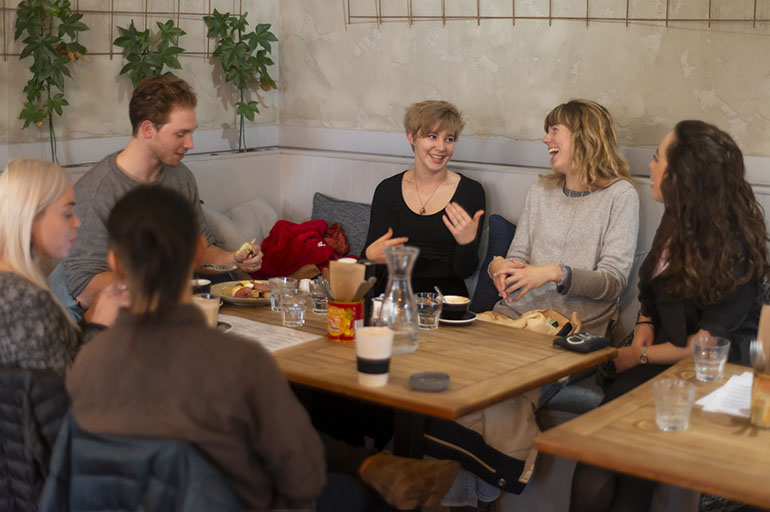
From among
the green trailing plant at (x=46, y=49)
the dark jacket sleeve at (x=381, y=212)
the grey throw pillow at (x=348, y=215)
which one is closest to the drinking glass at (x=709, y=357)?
the dark jacket sleeve at (x=381, y=212)

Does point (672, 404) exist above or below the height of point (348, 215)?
below

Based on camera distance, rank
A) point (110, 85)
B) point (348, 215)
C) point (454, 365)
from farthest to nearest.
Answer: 1. point (348, 215)
2. point (110, 85)
3. point (454, 365)

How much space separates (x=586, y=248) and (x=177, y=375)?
A: 214 cm

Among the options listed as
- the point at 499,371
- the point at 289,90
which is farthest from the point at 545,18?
the point at 499,371

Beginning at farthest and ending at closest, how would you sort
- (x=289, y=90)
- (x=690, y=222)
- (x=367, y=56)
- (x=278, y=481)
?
1. (x=289, y=90)
2. (x=367, y=56)
3. (x=690, y=222)
4. (x=278, y=481)

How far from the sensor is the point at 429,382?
6.98 feet

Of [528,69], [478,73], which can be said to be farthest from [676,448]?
[478,73]

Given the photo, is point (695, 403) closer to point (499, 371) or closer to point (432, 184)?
point (499, 371)

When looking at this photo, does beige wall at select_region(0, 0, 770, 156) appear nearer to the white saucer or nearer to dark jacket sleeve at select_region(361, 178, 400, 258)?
dark jacket sleeve at select_region(361, 178, 400, 258)

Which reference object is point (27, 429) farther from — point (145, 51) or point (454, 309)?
point (145, 51)

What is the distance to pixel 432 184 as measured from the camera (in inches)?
153

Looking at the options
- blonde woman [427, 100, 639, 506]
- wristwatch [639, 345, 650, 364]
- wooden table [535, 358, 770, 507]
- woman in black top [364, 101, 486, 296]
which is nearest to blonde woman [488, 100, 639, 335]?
blonde woman [427, 100, 639, 506]

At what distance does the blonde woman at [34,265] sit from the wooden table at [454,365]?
1.69 feet

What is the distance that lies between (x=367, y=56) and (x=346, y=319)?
2.44 meters
